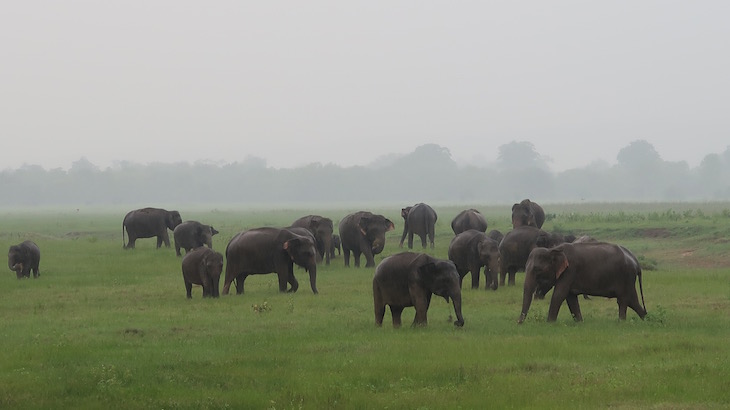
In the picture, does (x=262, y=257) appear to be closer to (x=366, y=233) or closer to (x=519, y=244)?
(x=519, y=244)

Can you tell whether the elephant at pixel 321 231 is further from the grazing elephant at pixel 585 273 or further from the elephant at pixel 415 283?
the grazing elephant at pixel 585 273

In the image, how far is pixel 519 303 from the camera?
22953 millimetres

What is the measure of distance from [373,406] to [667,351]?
5637mm

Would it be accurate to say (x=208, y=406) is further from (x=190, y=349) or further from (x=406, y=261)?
(x=406, y=261)

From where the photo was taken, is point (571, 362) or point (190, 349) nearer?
point (571, 362)

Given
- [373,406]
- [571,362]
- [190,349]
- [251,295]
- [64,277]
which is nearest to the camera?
[373,406]

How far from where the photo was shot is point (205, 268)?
24594 mm

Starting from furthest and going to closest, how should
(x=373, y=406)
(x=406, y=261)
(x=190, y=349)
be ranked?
(x=406, y=261) < (x=190, y=349) < (x=373, y=406)

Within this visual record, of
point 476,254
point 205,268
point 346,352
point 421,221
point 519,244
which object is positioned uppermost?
point 421,221

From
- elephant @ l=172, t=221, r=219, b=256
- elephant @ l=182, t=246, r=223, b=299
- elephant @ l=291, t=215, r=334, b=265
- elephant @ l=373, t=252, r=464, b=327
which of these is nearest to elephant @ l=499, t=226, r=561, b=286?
elephant @ l=182, t=246, r=223, b=299

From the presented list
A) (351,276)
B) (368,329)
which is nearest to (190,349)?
(368,329)

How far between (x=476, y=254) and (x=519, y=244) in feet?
3.86

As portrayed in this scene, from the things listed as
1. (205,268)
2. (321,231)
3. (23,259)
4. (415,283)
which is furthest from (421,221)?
(415,283)

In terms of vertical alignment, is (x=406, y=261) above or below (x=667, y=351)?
above
